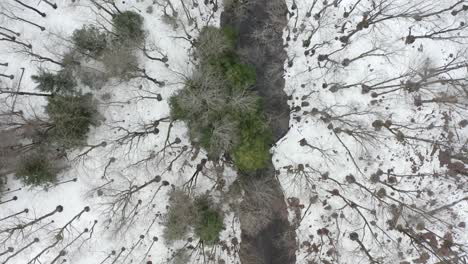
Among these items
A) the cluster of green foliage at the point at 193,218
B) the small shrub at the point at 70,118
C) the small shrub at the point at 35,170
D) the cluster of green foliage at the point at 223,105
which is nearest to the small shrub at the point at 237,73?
the cluster of green foliage at the point at 223,105

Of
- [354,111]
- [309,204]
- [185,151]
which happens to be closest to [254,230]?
[309,204]

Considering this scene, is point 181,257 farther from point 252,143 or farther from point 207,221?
point 252,143

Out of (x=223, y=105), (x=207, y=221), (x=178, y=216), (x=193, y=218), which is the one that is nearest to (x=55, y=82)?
(x=223, y=105)

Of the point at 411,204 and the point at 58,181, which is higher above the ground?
the point at 58,181

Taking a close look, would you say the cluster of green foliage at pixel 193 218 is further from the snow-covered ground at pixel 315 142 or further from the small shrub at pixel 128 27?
the small shrub at pixel 128 27

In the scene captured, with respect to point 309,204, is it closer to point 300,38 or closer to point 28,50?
point 300,38

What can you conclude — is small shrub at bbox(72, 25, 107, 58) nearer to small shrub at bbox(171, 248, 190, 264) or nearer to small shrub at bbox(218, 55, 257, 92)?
small shrub at bbox(218, 55, 257, 92)
